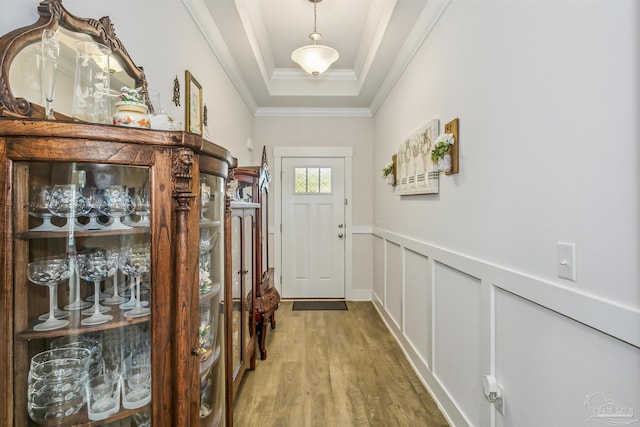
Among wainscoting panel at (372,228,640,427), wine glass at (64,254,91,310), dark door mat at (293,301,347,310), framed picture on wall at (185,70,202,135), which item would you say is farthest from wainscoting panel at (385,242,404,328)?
wine glass at (64,254,91,310)

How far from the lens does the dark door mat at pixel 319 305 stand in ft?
13.3

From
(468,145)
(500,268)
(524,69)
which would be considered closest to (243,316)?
(500,268)

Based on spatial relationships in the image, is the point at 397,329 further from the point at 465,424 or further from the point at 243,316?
the point at 243,316

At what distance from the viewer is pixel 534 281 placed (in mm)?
1178

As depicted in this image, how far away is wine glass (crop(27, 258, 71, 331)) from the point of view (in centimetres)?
86

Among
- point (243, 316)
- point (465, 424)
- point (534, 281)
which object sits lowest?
point (465, 424)

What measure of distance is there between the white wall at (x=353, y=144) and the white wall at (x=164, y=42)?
1381 mm

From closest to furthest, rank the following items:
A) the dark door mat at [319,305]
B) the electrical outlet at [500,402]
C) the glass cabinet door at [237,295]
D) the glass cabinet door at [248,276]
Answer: the electrical outlet at [500,402], the glass cabinet door at [237,295], the glass cabinet door at [248,276], the dark door mat at [319,305]

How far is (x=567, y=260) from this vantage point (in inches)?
40.7

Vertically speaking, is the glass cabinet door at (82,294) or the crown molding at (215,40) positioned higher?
the crown molding at (215,40)

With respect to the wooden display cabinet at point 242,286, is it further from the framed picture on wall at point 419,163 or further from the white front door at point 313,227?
the white front door at point 313,227

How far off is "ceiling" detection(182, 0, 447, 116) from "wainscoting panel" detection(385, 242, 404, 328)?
1.74 meters

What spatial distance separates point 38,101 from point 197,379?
3.33 ft

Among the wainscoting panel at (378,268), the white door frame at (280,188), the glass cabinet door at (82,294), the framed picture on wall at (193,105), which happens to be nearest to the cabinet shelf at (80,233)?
the glass cabinet door at (82,294)
